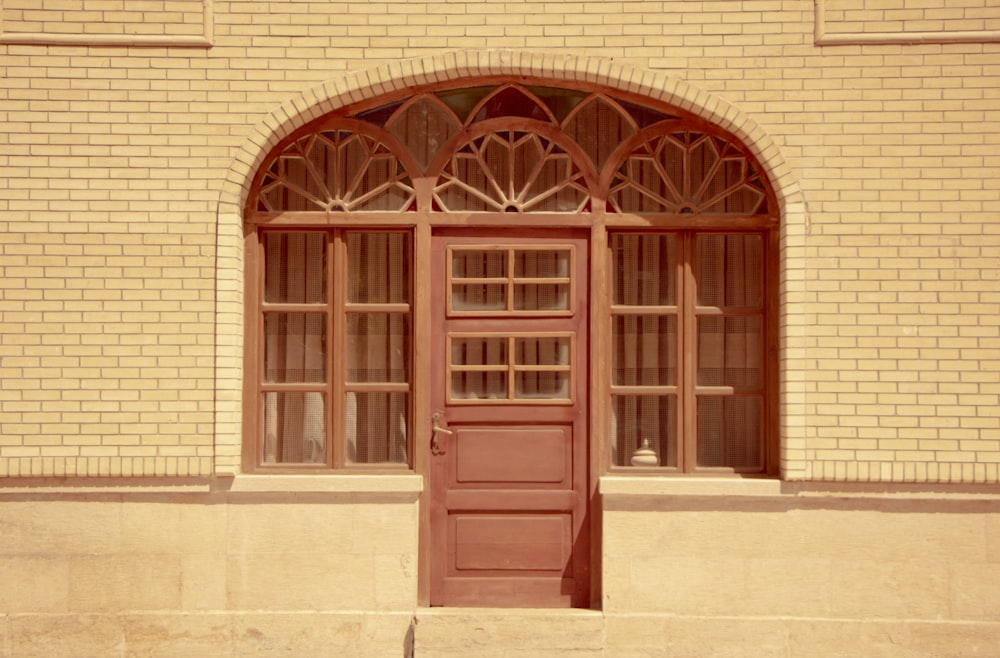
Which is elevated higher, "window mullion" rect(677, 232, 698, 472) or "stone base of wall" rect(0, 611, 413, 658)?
"window mullion" rect(677, 232, 698, 472)

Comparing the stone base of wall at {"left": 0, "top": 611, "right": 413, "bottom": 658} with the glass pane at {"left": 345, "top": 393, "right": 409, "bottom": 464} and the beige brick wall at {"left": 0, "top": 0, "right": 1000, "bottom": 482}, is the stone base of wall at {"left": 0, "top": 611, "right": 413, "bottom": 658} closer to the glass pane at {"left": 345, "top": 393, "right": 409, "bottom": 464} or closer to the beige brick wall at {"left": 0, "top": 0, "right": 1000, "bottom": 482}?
the beige brick wall at {"left": 0, "top": 0, "right": 1000, "bottom": 482}

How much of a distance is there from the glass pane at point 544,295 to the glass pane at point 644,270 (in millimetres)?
302

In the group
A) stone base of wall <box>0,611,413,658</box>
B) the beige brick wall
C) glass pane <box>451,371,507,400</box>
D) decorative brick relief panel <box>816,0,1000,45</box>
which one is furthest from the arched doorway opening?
decorative brick relief panel <box>816,0,1000,45</box>

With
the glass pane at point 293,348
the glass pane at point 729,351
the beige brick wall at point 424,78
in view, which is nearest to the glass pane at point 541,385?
the glass pane at point 729,351

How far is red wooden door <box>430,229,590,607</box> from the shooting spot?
6461 mm

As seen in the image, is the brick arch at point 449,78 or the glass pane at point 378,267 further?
the glass pane at point 378,267

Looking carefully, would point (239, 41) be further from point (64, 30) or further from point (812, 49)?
point (812, 49)

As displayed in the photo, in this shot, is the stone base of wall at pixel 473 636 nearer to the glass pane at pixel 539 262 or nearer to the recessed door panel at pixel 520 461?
the recessed door panel at pixel 520 461

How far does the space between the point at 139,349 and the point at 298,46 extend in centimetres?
188

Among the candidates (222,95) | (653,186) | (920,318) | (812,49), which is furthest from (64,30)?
(920,318)

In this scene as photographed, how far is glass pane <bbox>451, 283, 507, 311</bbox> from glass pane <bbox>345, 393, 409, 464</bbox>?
0.62m

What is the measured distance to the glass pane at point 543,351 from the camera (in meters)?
6.51

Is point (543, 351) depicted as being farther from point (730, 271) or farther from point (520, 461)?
point (730, 271)

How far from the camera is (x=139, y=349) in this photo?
245 inches
